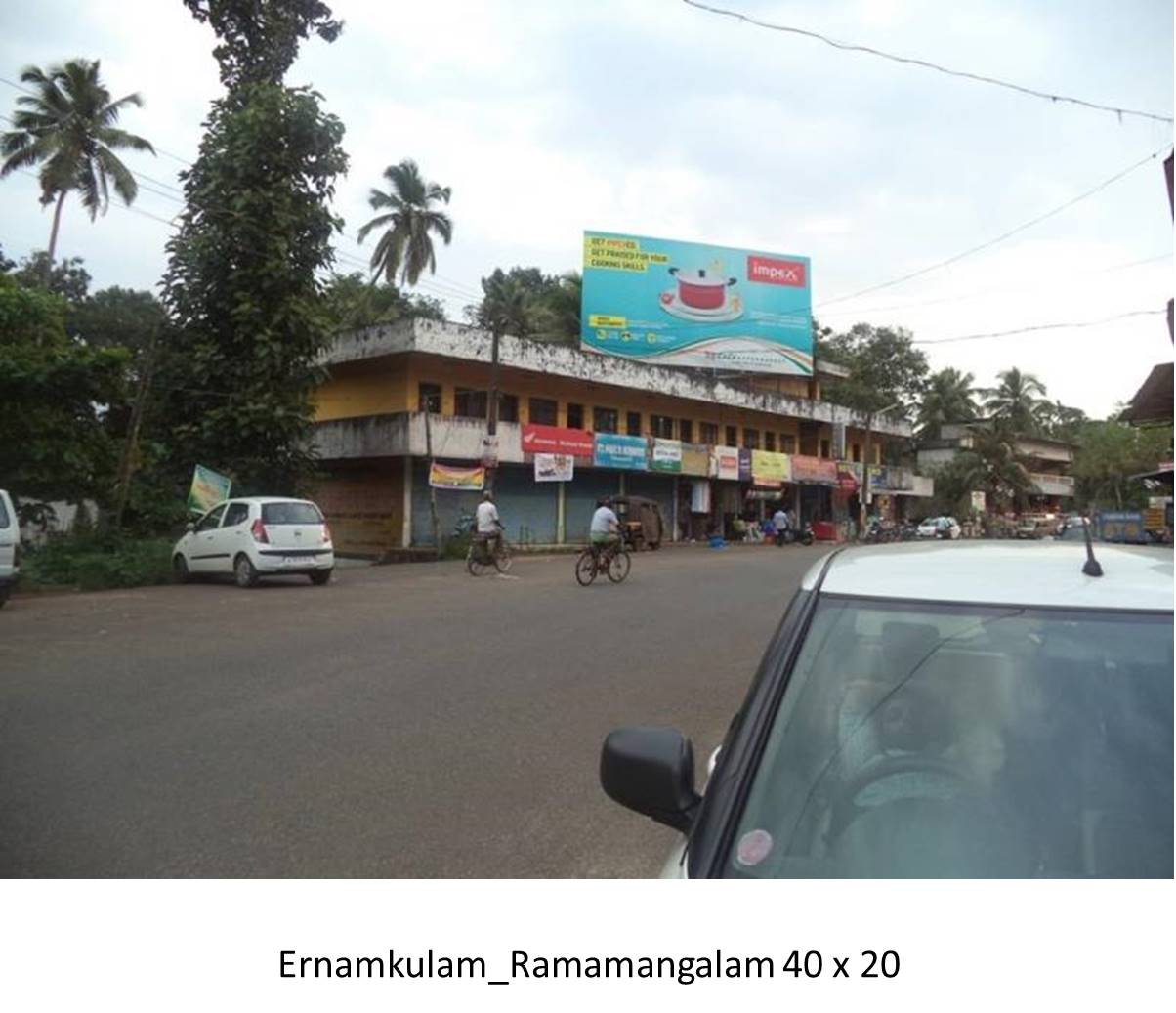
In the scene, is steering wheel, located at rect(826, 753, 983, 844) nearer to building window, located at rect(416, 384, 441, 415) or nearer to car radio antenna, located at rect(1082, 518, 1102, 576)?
car radio antenna, located at rect(1082, 518, 1102, 576)

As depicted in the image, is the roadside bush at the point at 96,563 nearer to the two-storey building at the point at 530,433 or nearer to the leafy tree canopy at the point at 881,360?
the two-storey building at the point at 530,433

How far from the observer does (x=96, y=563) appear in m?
15.0

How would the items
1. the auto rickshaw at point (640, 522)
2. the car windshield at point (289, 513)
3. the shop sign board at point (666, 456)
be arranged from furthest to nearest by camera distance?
the shop sign board at point (666, 456), the auto rickshaw at point (640, 522), the car windshield at point (289, 513)

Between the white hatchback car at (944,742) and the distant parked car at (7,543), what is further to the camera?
the distant parked car at (7,543)

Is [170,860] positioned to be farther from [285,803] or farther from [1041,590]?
[1041,590]

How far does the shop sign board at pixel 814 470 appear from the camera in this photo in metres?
38.3

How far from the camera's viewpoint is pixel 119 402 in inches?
640

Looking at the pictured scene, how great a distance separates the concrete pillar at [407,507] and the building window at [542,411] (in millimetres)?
5215

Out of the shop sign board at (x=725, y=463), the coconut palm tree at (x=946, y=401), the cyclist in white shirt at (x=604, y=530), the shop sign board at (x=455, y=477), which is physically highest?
the coconut palm tree at (x=946, y=401)

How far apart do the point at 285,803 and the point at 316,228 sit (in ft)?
56.4

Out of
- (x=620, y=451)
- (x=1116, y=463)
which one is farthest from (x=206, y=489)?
(x=1116, y=463)

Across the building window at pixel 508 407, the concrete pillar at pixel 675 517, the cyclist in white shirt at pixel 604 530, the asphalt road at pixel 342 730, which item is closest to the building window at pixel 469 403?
the building window at pixel 508 407

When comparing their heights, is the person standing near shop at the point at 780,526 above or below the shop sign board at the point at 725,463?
below

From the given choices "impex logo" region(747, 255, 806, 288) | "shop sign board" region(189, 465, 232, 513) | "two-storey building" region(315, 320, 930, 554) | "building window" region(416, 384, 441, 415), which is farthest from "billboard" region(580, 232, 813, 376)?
"shop sign board" region(189, 465, 232, 513)
